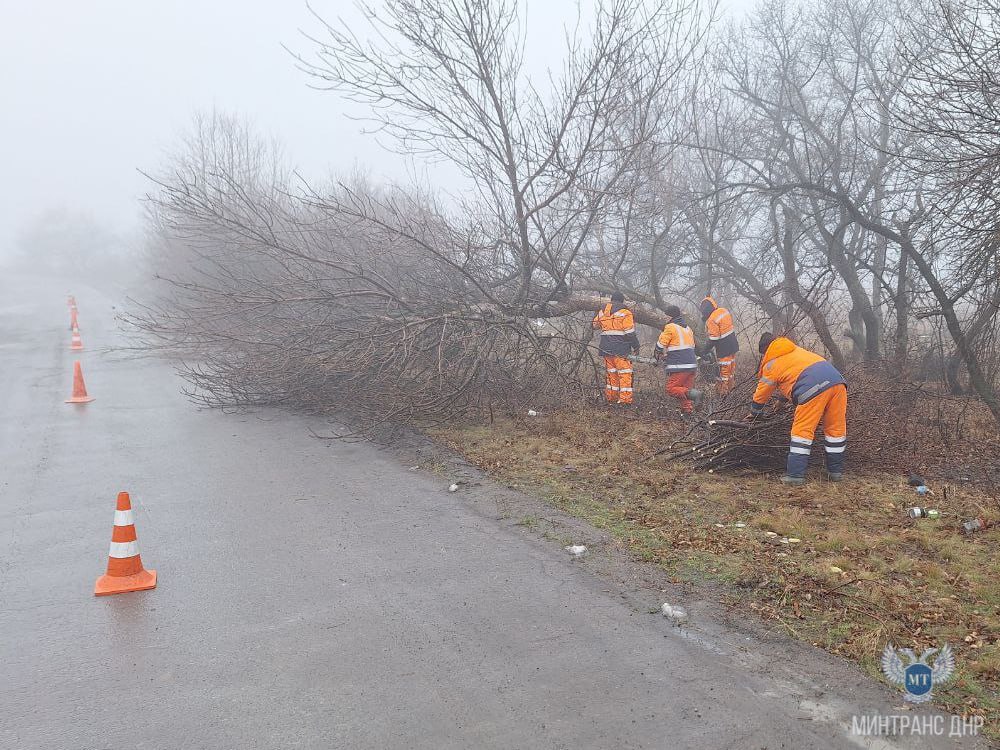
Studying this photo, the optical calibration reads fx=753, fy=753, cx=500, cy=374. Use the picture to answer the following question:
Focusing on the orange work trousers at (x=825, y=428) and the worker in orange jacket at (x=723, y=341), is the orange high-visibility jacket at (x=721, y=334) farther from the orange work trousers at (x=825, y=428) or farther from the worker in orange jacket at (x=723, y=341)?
the orange work trousers at (x=825, y=428)

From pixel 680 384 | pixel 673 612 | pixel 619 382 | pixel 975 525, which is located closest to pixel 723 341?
pixel 680 384

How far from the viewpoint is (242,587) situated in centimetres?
486

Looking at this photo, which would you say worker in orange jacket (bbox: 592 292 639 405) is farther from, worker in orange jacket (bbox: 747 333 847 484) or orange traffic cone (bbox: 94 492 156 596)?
orange traffic cone (bbox: 94 492 156 596)

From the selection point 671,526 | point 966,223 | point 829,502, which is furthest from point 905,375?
point 671,526

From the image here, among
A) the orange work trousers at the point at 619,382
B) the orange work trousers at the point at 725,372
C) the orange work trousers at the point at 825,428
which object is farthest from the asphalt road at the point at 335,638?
the orange work trousers at the point at 725,372

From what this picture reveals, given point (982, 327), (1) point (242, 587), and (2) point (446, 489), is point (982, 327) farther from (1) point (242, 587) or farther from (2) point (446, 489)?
(1) point (242, 587)

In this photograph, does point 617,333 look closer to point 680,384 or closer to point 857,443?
point 680,384

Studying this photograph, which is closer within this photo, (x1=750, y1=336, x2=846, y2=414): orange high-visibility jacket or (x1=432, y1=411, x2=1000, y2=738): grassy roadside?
(x1=432, y1=411, x2=1000, y2=738): grassy roadside

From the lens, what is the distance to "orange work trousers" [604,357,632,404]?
35.2ft

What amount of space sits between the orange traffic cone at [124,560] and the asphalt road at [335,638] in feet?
0.44

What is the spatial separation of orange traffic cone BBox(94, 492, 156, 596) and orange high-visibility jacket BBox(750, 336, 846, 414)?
17.9ft

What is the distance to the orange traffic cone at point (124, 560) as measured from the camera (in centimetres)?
487

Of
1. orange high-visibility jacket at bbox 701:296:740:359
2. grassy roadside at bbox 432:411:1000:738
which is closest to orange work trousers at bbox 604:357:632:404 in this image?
orange high-visibility jacket at bbox 701:296:740:359

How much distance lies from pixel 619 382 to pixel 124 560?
7.27 meters
